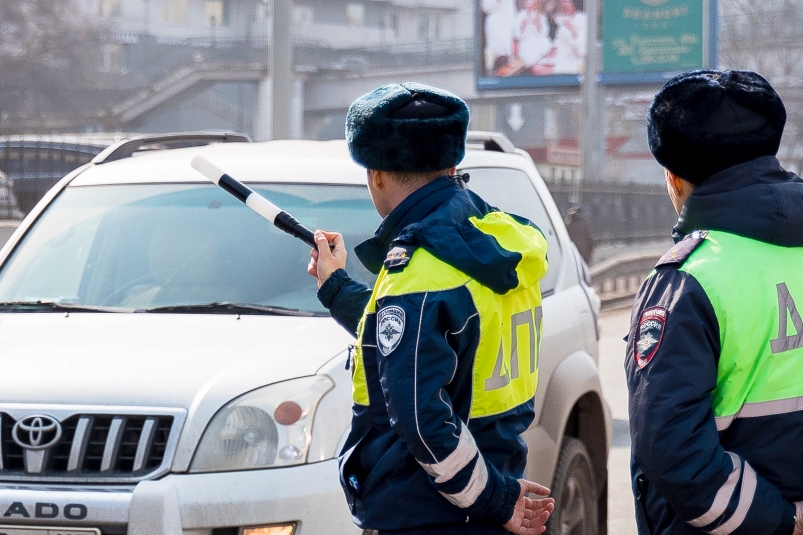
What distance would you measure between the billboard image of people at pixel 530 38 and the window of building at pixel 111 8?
118 ft

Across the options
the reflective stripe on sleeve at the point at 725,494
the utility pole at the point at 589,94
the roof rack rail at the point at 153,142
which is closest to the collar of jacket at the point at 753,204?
the reflective stripe on sleeve at the point at 725,494

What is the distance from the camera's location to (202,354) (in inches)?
134

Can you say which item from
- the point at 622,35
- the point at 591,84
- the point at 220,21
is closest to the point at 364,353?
the point at 591,84

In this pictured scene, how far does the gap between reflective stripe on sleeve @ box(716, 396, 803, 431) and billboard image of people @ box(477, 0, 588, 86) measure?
50992mm

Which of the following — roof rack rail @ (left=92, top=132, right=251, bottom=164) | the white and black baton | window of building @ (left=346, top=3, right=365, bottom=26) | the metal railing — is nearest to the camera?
the white and black baton

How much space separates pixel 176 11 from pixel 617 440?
271 ft

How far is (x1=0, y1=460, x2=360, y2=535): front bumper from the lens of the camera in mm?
3012

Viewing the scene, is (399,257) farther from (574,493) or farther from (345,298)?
(574,493)

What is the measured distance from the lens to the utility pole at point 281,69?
11.0 metres

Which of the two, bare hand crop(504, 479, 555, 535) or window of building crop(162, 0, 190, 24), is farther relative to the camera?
window of building crop(162, 0, 190, 24)

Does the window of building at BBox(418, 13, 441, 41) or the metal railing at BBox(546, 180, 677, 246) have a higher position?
the window of building at BBox(418, 13, 441, 41)

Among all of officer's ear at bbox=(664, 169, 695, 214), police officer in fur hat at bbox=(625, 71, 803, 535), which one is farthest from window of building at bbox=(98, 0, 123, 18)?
police officer in fur hat at bbox=(625, 71, 803, 535)

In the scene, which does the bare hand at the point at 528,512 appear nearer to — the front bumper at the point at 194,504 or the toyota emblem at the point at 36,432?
the front bumper at the point at 194,504

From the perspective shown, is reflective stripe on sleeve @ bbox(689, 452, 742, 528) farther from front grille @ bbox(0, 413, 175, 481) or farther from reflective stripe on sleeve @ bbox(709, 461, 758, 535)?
front grille @ bbox(0, 413, 175, 481)
